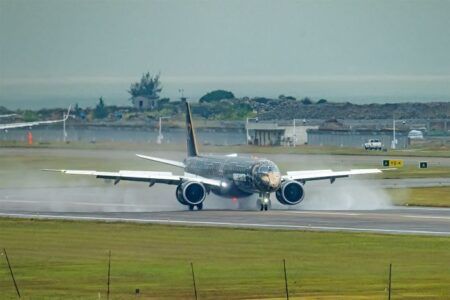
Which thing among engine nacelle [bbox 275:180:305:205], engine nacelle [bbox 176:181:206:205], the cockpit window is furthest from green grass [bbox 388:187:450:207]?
engine nacelle [bbox 176:181:206:205]

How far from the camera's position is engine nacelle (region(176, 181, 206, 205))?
358 ft

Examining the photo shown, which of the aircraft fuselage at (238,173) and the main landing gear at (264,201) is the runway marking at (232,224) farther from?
the main landing gear at (264,201)

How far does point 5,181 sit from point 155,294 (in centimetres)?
8774

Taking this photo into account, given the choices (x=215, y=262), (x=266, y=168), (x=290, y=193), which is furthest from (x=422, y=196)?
(x=215, y=262)

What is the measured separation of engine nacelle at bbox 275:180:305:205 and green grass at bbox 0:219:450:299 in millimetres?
18735

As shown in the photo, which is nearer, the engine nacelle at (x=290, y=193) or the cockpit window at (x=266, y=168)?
the cockpit window at (x=266, y=168)

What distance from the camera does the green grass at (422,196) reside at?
372 ft

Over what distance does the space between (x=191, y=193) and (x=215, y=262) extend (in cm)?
3720

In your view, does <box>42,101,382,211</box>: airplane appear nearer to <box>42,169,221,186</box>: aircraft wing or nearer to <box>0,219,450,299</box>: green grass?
<box>42,169,221,186</box>: aircraft wing

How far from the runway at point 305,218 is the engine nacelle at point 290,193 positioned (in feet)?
9.64

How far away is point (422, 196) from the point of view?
394 feet

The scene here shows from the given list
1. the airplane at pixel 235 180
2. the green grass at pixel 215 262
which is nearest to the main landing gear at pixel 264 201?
the airplane at pixel 235 180

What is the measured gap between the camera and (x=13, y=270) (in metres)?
69.5

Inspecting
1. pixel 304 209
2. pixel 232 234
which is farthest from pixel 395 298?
pixel 304 209
